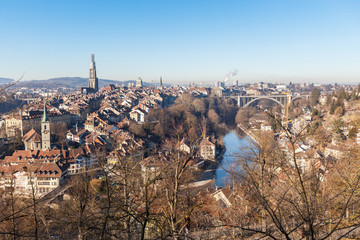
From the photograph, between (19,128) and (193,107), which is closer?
(19,128)

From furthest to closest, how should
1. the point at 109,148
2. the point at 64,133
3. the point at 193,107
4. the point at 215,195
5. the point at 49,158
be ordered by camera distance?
the point at 193,107 < the point at 64,133 < the point at 109,148 < the point at 49,158 < the point at 215,195

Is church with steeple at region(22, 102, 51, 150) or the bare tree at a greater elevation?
the bare tree

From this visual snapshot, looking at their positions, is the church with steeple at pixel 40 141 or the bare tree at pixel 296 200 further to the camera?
the church with steeple at pixel 40 141

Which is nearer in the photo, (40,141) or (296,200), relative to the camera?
(296,200)

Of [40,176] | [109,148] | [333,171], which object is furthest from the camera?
[109,148]

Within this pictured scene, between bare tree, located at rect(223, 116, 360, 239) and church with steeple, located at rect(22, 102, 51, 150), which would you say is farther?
church with steeple, located at rect(22, 102, 51, 150)

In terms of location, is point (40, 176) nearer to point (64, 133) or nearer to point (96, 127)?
point (64, 133)

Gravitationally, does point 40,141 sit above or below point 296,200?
below

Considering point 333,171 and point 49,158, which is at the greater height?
point 333,171

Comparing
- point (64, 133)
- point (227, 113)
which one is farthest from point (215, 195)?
point (227, 113)

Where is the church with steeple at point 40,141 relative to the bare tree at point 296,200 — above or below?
below
